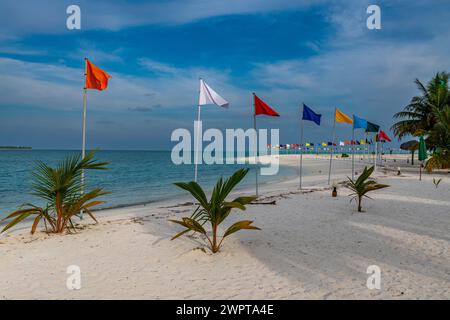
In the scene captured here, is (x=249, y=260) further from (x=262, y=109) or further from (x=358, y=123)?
(x=358, y=123)

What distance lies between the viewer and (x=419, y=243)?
546 cm

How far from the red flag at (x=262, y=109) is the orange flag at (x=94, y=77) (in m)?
5.08

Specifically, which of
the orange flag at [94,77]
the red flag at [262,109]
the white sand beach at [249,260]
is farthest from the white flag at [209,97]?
the white sand beach at [249,260]

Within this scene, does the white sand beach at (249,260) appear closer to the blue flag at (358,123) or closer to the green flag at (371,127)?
the blue flag at (358,123)

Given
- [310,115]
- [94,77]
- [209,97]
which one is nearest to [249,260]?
[209,97]

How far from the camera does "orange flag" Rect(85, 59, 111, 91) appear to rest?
7945 mm

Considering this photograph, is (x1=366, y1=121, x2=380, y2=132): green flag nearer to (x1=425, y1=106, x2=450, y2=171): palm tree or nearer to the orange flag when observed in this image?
(x1=425, y1=106, x2=450, y2=171): palm tree

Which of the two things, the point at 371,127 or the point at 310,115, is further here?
the point at 371,127

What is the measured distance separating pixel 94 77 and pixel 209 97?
10.6ft

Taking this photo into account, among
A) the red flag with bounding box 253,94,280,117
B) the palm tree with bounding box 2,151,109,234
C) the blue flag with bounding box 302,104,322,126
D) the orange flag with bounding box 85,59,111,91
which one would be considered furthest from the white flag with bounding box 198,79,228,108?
the blue flag with bounding box 302,104,322,126

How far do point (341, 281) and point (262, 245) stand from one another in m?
1.83

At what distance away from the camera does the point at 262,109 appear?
10727 millimetres

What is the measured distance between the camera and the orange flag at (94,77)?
7.95 meters
